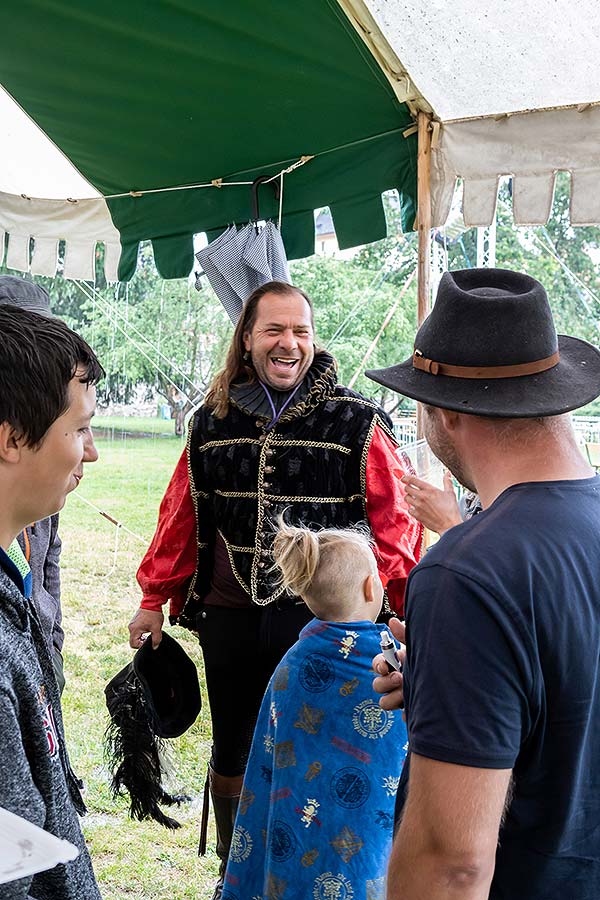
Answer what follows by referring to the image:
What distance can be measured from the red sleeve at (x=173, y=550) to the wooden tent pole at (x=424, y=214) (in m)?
0.84

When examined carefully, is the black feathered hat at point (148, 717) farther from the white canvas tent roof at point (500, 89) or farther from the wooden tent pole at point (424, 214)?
the white canvas tent roof at point (500, 89)

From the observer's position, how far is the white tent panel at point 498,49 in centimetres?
229

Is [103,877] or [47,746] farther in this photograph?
[103,877]

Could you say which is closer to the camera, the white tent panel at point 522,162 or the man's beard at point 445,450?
the man's beard at point 445,450

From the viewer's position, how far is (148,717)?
2.57m

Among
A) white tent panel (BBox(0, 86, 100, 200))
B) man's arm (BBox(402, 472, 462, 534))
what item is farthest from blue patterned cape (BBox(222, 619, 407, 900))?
white tent panel (BBox(0, 86, 100, 200))

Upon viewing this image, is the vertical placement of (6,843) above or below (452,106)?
below

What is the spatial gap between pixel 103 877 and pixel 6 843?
8.59 feet

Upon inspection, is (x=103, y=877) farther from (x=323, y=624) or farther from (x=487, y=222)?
(x=487, y=222)

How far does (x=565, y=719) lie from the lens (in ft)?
3.32

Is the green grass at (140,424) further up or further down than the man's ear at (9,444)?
further down

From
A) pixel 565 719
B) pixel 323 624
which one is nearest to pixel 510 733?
pixel 565 719

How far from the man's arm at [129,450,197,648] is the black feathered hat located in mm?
69

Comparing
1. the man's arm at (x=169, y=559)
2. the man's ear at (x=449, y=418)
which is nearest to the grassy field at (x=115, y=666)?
the man's arm at (x=169, y=559)
